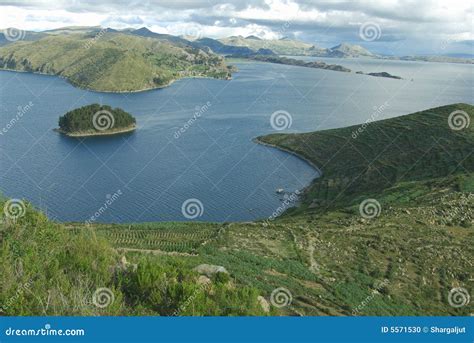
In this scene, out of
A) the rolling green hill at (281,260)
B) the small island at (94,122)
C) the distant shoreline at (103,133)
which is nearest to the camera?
the rolling green hill at (281,260)

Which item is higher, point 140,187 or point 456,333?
point 140,187

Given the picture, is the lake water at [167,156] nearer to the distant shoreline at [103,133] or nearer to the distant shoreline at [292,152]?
the distant shoreline at [292,152]

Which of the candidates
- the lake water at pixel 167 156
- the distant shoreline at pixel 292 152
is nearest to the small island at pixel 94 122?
the lake water at pixel 167 156

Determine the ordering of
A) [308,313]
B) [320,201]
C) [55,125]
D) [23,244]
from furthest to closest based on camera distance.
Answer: [55,125]
[320,201]
[308,313]
[23,244]

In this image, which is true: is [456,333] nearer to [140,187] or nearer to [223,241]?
[223,241]

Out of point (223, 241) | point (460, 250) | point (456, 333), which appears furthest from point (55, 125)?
point (456, 333)

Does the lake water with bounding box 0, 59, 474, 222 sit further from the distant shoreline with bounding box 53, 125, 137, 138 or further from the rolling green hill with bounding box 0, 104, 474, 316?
the rolling green hill with bounding box 0, 104, 474, 316
